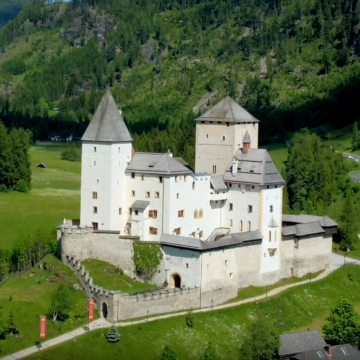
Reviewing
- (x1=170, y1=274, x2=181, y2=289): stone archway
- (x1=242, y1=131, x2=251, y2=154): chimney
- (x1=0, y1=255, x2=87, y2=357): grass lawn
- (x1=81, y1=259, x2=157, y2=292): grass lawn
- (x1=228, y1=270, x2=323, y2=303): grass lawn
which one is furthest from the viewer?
(x1=242, y1=131, x2=251, y2=154): chimney

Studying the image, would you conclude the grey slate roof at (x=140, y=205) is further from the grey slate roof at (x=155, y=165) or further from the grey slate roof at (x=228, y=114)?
the grey slate roof at (x=228, y=114)

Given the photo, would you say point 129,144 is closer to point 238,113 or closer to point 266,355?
point 238,113

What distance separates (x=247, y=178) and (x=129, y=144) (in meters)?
10.9

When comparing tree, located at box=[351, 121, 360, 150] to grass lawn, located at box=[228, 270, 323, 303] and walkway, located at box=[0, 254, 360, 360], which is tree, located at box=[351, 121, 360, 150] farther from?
walkway, located at box=[0, 254, 360, 360]

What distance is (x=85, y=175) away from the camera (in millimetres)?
86562

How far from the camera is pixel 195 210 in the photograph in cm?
8762

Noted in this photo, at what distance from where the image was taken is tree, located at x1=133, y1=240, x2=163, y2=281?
82562 mm

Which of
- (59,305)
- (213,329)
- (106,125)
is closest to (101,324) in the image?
(59,305)

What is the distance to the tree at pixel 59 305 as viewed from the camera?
74.7m

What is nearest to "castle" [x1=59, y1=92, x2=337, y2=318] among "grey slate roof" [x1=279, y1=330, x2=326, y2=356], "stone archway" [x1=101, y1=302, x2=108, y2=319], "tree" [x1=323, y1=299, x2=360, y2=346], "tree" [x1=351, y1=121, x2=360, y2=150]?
"stone archway" [x1=101, y1=302, x2=108, y2=319]

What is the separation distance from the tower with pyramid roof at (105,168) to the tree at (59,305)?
1141 centimetres

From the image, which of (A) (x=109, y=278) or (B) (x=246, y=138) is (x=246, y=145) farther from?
(A) (x=109, y=278)

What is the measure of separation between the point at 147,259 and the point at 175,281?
2.93m

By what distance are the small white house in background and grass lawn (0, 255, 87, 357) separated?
3290 mm
